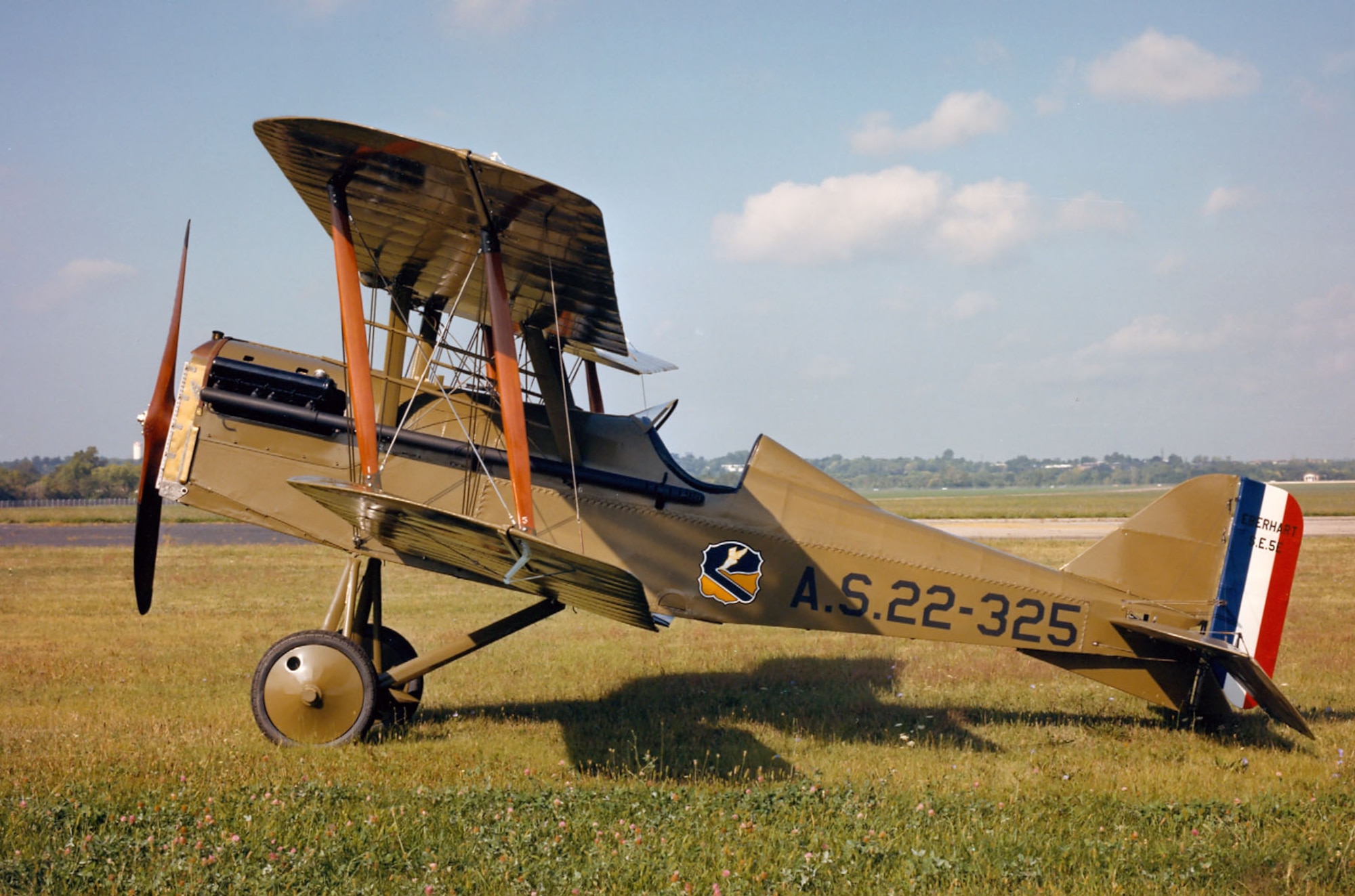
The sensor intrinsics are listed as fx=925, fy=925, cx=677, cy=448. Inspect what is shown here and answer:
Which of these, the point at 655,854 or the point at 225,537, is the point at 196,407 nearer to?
the point at 655,854

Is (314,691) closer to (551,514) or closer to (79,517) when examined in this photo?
(551,514)

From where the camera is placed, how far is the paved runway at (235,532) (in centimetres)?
2375

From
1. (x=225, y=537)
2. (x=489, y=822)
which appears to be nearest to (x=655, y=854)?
(x=489, y=822)

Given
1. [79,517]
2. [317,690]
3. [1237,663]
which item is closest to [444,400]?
[317,690]

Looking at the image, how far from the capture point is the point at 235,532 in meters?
29.4

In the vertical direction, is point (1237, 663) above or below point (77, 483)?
above

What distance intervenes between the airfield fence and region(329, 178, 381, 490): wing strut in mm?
53593

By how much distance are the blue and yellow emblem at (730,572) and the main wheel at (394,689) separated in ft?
6.98

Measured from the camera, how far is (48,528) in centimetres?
2917

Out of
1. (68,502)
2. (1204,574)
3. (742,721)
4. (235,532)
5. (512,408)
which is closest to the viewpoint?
(512,408)

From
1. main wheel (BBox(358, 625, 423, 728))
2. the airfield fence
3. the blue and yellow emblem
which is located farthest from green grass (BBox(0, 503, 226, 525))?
the blue and yellow emblem

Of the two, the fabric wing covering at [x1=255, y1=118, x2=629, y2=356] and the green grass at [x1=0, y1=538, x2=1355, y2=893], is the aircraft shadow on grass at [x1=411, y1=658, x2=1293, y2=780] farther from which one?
the fabric wing covering at [x1=255, y1=118, x2=629, y2=356]

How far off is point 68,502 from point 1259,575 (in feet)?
208

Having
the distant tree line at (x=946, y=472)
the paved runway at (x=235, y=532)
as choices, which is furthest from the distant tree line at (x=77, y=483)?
the paved runway at (x=235, y=532)
